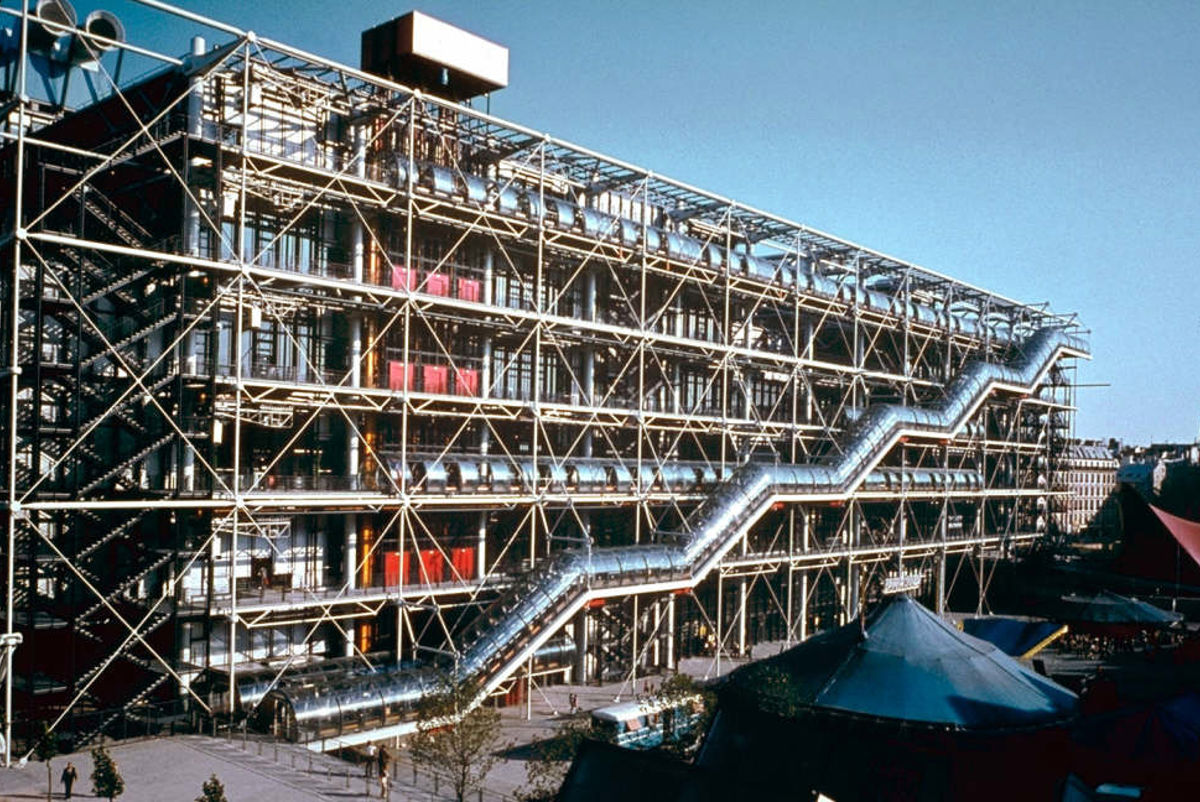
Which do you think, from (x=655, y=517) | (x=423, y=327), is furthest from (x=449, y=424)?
(x=655, y=517)

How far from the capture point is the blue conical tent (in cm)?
2120

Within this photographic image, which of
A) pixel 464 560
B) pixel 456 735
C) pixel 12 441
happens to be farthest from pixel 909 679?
pixel 12 441

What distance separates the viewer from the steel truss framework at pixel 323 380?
26.4 meters

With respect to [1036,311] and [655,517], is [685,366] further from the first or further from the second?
[1036,311]

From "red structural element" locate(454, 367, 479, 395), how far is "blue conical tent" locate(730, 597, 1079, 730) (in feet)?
50.3

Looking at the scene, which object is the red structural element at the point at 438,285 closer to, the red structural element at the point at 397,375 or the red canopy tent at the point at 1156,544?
the red structural element at the point at 397,375

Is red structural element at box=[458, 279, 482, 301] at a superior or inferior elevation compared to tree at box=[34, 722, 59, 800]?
superior

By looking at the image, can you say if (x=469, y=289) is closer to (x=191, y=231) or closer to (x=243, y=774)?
(x=191, y=231)

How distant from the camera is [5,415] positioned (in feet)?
91.0

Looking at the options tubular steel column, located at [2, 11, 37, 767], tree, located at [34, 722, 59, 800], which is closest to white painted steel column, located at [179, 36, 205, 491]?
tubular steel column, located at [2, 11, 37, 767]

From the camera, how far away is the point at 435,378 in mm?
34469

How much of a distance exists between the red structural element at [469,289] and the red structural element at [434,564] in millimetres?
8570

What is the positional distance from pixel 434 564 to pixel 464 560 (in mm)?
1340

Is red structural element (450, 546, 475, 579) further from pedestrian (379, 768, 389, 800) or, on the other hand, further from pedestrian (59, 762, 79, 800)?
pedestrian (59, 762, 79, 800)
